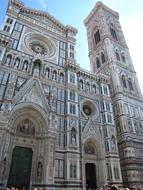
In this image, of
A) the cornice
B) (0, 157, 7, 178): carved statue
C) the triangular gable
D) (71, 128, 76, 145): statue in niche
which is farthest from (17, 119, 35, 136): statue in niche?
the cornice

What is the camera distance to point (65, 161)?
53.5ft

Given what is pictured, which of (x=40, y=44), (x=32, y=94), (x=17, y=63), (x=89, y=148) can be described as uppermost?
(x=40, y=44)

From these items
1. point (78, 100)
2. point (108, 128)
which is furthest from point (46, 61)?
point (108, 128)

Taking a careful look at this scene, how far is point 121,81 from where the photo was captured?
28.5 meters

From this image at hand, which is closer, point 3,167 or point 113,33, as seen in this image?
point 3,167

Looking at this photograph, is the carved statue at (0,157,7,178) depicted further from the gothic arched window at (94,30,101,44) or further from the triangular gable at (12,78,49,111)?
the gothic arched window at (94,30,101,44)

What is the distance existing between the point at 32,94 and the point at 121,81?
631 inches

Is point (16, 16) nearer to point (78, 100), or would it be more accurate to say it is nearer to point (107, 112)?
point (78, 100)

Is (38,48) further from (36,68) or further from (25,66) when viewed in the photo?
(25,66)

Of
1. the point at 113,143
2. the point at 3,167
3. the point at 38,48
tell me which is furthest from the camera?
the point at 38,48

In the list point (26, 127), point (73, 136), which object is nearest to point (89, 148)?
point (73, 136)

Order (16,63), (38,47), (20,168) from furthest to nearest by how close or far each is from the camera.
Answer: (38,47)
(16,63)
(20,168)

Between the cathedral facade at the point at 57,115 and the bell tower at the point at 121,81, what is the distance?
145mm

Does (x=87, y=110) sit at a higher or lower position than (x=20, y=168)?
higher
